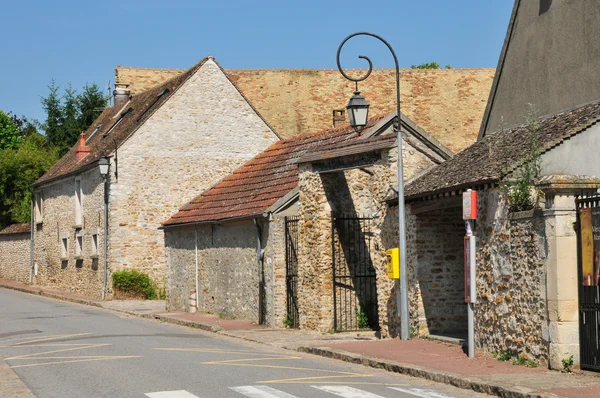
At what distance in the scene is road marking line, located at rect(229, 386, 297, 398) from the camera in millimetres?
10201

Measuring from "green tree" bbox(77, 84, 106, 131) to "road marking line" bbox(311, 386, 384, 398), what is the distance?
4983 cm

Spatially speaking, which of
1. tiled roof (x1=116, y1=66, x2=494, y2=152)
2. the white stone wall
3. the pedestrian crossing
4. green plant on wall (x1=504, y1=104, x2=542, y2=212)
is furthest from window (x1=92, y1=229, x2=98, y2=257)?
the pedestrian crossing

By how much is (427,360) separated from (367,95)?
33799mm

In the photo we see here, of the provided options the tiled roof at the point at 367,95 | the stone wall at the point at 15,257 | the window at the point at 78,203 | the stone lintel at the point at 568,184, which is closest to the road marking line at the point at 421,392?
the stone lintel at the point at 568,184

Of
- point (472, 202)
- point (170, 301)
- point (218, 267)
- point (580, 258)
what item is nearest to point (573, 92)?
point (472, 202)

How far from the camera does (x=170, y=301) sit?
1098 inches

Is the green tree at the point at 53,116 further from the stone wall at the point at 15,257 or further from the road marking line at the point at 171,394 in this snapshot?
the road marking line at the point at 171,394

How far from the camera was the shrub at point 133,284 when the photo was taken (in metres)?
32.9

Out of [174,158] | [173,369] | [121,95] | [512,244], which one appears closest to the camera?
[173,369]

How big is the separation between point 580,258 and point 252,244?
11.2 metres

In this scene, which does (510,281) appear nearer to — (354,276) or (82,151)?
(354,276)

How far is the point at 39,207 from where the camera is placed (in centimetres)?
4412

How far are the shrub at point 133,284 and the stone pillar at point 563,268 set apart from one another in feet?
74.9

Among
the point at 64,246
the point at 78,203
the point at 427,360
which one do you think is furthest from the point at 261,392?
the point at 64,246
